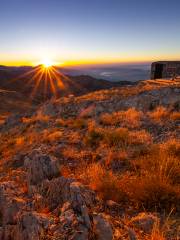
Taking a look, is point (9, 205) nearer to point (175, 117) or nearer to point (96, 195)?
point (96, 195)

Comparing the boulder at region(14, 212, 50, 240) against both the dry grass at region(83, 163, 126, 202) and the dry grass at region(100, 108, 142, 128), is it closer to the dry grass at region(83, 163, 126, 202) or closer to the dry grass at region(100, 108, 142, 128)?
the dry grass at region(83, 163, 126, 202)

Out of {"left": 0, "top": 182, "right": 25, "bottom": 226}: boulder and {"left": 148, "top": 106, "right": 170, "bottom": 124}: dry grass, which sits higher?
{"left": 148, "top": 106, "right": 170, "bottom": 124}: dry grass

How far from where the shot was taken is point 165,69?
1261 inches

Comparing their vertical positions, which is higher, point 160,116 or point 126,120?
point 160,116

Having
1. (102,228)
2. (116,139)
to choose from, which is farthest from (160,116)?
(102,228)

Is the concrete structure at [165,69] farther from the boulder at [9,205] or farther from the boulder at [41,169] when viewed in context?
the boulder at [9,205]

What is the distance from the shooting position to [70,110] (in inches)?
909

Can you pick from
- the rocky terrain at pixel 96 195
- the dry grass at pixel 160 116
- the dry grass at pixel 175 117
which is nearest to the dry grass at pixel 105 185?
the rocky terrain at pixel 96 195

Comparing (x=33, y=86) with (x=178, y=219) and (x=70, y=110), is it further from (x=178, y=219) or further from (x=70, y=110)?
(x=178, y=219)

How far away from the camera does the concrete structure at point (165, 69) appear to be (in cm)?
3111

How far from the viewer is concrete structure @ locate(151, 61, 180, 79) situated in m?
31.1

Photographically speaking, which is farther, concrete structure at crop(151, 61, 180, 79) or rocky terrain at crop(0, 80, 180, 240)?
concrete structure at crop(151, 61, 180, 79)

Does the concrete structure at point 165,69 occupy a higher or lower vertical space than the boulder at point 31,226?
higher

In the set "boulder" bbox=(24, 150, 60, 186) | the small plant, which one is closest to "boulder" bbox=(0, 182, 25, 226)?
"boulder" bbox=(24, 150, 60, 186)
